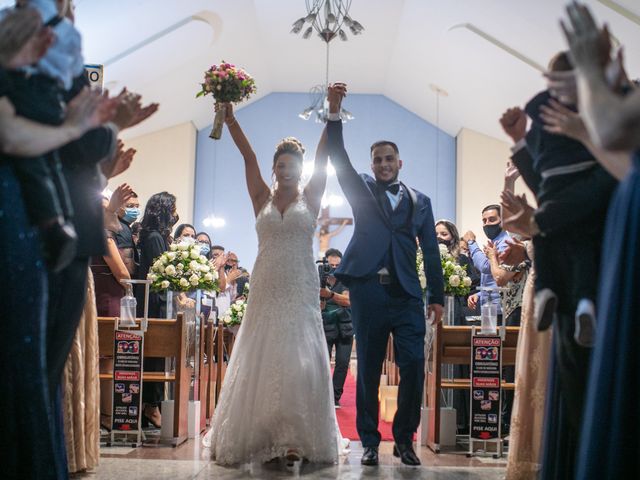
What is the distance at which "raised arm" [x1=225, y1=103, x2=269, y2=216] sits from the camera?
4.84 meters

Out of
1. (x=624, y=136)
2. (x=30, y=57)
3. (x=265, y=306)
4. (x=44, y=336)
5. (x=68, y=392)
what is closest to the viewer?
(x=624, y=136)

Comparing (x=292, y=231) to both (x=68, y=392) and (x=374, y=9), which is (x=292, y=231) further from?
(x=374, y=9)

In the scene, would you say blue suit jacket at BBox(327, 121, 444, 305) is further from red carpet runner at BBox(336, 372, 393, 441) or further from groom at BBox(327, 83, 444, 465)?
red carpet runner at BBox(336, 372, 393, 441)

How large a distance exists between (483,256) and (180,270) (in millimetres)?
2843

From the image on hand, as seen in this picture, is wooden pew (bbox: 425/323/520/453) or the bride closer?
the bride

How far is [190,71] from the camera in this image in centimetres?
1478

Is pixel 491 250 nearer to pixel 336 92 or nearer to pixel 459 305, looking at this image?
pixel 459 305

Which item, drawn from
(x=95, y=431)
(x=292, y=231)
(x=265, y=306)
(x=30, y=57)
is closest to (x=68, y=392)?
(x=95, y=431)

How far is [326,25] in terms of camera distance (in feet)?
36.6

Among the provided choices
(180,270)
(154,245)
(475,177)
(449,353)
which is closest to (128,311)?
(180,270)

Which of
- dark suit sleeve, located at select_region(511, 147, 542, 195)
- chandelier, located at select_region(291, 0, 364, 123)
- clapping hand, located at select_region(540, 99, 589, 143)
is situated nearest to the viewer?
clapping hand, located at select_region(540, 99, 589, 143)

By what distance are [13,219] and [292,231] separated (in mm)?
2819

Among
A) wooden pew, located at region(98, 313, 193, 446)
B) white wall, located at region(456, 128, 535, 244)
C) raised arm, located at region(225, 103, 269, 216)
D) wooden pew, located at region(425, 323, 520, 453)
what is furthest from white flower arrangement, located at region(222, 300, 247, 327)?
white wall, located at region(456, 128, 535, 244)

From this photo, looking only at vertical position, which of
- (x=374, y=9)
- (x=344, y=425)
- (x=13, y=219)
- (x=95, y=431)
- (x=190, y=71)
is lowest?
(x=344, y=425)
